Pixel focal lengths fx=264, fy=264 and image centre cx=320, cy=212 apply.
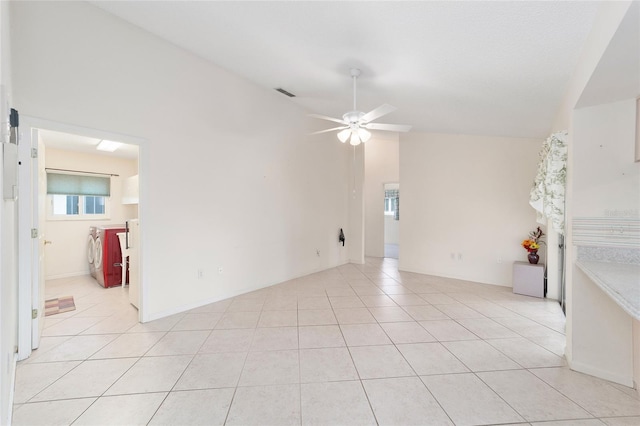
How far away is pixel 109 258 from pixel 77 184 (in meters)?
2.01

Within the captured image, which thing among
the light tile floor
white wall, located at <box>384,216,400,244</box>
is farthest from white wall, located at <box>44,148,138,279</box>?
white wall, located at <box>384,216,400,244</box>

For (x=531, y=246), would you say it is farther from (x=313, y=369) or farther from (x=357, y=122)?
(x=313, y=369)

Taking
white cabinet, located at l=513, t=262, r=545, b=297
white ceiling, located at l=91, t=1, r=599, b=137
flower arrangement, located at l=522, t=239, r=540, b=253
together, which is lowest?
white cabinet, located at l=513, t=262, r=545, b=297

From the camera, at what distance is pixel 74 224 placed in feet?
17.2

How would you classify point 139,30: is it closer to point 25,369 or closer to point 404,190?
point 25,369

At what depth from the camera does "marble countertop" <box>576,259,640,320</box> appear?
49.4 inches

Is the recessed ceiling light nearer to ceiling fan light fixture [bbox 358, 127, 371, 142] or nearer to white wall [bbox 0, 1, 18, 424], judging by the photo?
white wall [bbox 0, 1, 18, 424]

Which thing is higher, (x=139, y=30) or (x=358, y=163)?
(x=139, y=30)

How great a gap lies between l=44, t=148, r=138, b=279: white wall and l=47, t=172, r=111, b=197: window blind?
0.13m

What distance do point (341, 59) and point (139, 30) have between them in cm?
233

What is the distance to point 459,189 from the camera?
5.12m

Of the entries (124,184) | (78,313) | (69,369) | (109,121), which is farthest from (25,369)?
(124,184)

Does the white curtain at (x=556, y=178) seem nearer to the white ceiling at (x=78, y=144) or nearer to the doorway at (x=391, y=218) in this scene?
the white ceiling at (x=78, y=144)

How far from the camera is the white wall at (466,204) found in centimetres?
456
